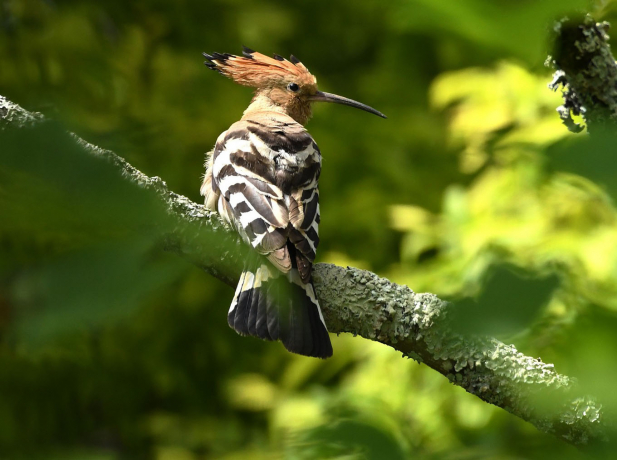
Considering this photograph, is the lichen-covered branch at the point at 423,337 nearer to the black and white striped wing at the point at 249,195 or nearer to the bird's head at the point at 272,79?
the black and white striped wing at the point at 249,195

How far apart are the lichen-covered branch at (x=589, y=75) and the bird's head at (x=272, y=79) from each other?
5.69 ft

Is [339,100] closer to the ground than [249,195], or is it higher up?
higher up

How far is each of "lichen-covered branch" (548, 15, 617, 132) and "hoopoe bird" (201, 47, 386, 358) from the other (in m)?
0.84

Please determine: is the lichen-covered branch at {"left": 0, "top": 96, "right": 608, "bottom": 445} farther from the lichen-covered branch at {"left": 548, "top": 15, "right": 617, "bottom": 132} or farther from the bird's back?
Result: the lichen-covered branch at {"left": 548, "top": 15, "right": 617, "bottom": 132}

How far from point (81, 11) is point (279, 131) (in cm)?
153

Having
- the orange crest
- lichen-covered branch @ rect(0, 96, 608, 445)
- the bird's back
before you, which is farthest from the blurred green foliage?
the orange crest

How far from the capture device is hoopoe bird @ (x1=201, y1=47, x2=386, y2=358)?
1.77 meters

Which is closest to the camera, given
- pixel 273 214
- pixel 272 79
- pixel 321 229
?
pixel 273 214

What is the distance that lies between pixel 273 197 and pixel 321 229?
2.12m

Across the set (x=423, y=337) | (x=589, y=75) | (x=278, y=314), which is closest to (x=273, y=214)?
(x=278, y=314)

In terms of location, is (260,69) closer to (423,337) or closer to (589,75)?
(589,75)

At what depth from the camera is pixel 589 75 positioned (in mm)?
1802

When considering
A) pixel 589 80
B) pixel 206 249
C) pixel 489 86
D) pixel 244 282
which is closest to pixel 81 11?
Result: pixel 489 86

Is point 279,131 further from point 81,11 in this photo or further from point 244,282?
point 81,11
